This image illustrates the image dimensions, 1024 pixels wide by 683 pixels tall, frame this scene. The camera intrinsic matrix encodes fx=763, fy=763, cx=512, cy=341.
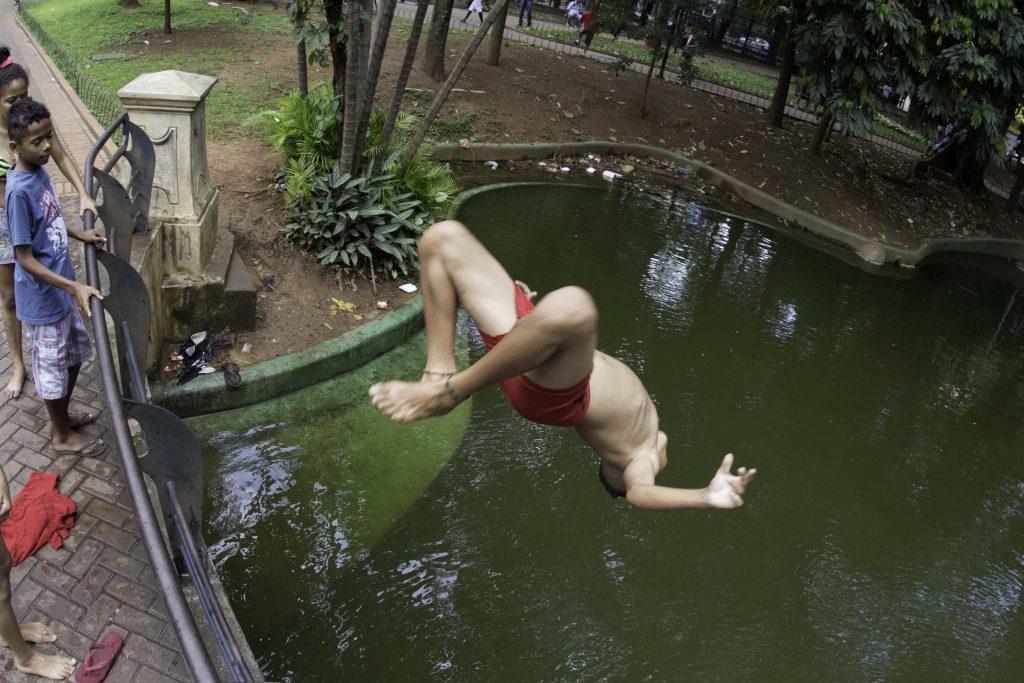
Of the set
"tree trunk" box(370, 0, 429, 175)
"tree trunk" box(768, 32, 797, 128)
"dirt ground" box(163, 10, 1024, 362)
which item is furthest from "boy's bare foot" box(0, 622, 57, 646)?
"tree trunk" box(768, 32, 797, 128)

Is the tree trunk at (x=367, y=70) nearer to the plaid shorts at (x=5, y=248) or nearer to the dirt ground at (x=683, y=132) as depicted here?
the dirt ground at (x=683, y=132)

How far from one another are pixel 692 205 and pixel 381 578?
8942 mm

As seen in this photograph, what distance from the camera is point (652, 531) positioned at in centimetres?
515

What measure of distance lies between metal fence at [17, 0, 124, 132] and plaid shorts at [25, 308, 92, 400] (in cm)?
439

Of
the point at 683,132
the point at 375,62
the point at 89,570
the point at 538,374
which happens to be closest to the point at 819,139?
the point at 683,132

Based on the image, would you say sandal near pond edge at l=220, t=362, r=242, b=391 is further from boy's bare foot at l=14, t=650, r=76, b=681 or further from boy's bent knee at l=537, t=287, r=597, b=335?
boy's bent knee at l=537, t=287, r=597, b=335

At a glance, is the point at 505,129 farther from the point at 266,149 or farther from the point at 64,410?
the point at 64,410

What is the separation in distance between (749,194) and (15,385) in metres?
11.3

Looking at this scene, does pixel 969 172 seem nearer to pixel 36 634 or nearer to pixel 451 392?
pixel 451 392

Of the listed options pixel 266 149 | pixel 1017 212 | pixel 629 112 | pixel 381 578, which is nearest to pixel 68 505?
pixel 381 578

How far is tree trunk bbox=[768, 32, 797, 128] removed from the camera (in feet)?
47.0

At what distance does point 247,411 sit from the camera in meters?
5.50

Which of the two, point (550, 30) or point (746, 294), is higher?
point (550, 30)

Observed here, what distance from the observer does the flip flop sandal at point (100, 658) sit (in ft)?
9.16
